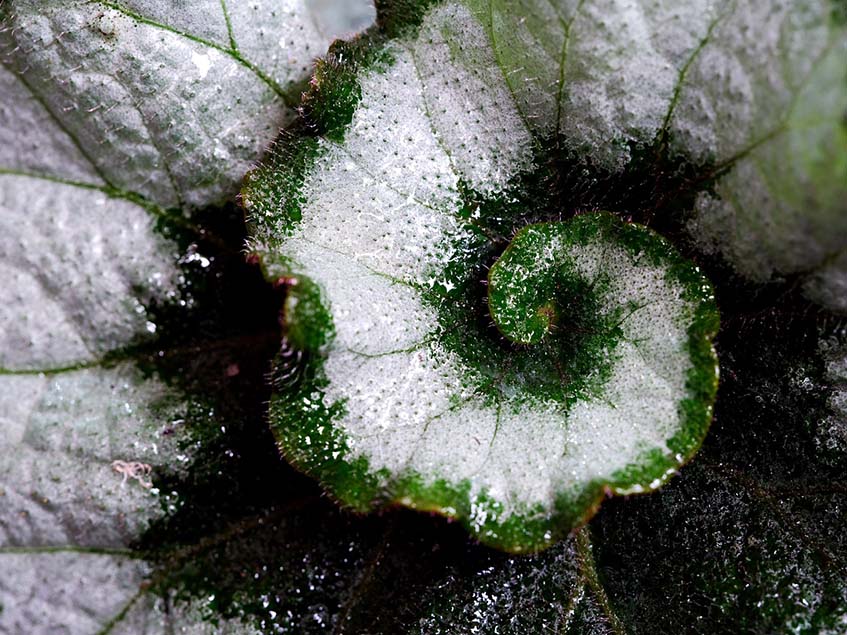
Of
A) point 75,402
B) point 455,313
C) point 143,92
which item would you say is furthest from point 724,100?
point 75,402

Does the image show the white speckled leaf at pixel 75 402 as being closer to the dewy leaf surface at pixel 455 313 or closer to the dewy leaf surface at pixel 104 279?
the dewy leaf surface at pixel 104 279

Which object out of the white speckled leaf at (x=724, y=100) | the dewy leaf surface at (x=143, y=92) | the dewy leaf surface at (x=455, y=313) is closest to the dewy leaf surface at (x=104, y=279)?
the dewy leaf surface at (x=143, y=92)

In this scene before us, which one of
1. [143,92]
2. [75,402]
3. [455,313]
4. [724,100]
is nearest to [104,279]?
[75,402]

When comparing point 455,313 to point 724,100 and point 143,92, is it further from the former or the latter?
point 143,92

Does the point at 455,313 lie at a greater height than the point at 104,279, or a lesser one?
greater

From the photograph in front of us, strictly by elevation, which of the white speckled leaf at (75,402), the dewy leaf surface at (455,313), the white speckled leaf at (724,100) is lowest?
the white speckled leaf at (75,402)

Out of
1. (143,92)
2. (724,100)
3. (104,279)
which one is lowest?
(104,279)

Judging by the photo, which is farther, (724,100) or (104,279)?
(104,279)

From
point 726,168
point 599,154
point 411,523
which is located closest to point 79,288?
point 411,523

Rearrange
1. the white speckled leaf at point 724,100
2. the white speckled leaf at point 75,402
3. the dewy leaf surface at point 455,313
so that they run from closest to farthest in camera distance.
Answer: the white speckled leaf at point 724,100 → the dewy leaf surface at point 455,313 → the white speckled leaf at point 75,402
